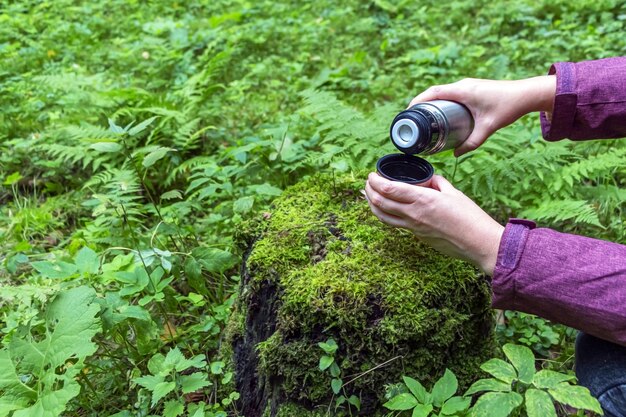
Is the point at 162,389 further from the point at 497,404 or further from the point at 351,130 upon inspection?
the point at 351,130

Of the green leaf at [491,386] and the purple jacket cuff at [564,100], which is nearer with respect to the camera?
the green leaf at [491,386]

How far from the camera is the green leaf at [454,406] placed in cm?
160

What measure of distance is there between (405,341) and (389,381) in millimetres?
156

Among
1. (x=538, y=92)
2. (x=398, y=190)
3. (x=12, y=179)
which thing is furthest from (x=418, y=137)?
(x=12, y=179)

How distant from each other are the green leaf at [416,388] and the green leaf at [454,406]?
68 millimetres

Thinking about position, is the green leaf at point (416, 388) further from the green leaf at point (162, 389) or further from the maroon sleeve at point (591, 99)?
the maroon sleeve at point (591, 99)

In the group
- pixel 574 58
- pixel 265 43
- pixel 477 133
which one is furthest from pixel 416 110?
pixel 265 43

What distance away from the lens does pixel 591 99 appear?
202 cm

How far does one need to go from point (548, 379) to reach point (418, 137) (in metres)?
0.87

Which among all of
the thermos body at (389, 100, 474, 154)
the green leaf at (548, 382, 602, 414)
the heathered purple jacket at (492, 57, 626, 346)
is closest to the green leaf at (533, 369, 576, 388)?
the green leaf at (548, 382, 602, 414)

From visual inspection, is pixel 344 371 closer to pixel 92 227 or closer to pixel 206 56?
pixel 92 227

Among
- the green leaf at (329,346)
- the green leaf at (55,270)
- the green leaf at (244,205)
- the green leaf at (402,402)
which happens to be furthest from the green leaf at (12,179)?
the green leaf at (402,402)

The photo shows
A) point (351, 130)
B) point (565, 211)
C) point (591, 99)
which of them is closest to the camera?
point (591, 99)

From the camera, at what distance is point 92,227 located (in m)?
2.99
